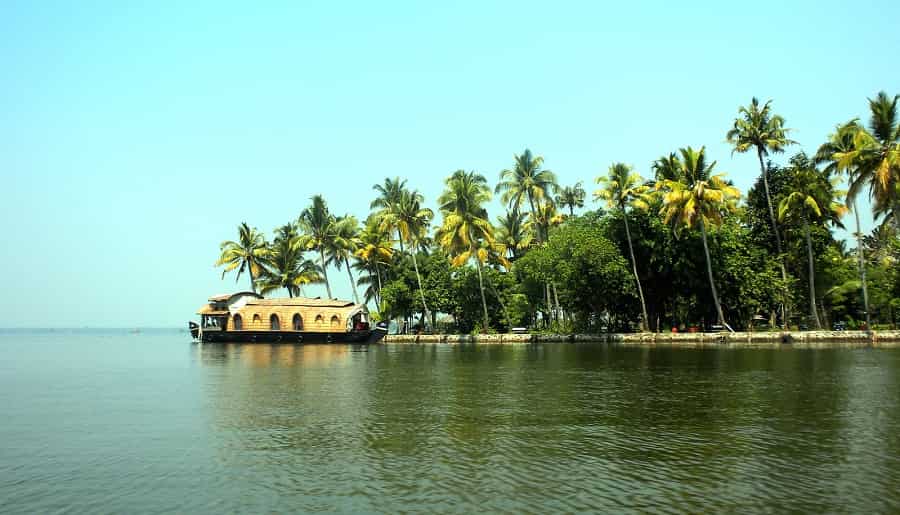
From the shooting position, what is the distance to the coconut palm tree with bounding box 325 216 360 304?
71812 mm

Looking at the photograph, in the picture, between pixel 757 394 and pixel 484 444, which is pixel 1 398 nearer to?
pixel 484 444

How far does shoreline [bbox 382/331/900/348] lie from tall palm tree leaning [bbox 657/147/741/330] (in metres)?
2.02

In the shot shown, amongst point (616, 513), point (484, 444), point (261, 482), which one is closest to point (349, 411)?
point (484, 444)

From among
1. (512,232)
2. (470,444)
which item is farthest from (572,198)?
(470,444)

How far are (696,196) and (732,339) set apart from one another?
36.4ft

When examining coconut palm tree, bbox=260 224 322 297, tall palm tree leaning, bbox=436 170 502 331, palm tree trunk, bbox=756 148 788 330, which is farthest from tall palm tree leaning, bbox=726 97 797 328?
coconut palm tree, bbox=260 224 322 297

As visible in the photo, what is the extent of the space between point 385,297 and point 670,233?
29.9 meters

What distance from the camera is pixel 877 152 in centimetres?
3975

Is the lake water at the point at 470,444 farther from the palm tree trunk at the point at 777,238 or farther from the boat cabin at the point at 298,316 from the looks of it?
the boat cabin at the point at 298,316

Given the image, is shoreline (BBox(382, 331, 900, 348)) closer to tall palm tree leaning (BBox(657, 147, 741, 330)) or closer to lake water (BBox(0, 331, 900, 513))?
tall palm tree leaning (BBox(657, 147, 741, 330))

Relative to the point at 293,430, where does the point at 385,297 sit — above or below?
above

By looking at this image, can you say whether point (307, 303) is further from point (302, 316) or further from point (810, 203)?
point (810, 203)

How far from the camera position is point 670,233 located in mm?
52625

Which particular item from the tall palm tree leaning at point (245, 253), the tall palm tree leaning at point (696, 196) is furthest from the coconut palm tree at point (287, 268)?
the tall palm tree leaning at point (696, 196)
